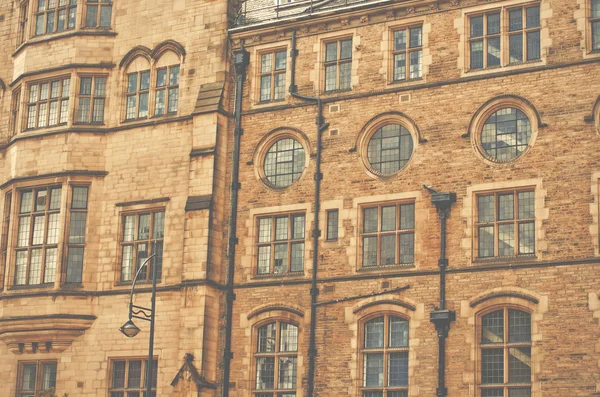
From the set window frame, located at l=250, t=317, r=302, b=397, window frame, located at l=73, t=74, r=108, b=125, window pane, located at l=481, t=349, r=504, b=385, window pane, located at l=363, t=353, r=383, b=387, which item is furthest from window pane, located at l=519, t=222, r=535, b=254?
window frame, located at l=73, t=74, r=108, b=125

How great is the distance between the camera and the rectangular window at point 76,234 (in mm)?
39000

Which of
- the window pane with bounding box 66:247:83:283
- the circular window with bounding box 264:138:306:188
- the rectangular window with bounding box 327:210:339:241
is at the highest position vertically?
the circular window with bounding box 264:138:306:188

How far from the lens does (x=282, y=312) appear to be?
36.2m

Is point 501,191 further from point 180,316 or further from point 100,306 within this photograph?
point 100,306

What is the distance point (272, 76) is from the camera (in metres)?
38.6

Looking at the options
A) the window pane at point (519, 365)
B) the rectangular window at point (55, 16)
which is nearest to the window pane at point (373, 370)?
the window pane at point (519, 365)

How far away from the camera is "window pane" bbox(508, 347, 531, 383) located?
32.5 meters

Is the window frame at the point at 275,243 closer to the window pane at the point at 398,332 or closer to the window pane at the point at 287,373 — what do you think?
the window pane at the point at 287,373

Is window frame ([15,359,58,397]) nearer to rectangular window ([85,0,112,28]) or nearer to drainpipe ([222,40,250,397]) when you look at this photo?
drainpipe ([222,40,250,397])

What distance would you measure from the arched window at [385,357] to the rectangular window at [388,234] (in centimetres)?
162

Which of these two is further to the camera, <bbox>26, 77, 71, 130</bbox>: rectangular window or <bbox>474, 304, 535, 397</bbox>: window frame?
<bbox>26, 77, 71, 130</bbox>: rectangular window

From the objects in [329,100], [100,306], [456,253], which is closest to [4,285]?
[100,306]

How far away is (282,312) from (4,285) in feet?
30.6

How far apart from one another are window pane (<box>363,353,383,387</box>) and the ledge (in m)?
8.75
